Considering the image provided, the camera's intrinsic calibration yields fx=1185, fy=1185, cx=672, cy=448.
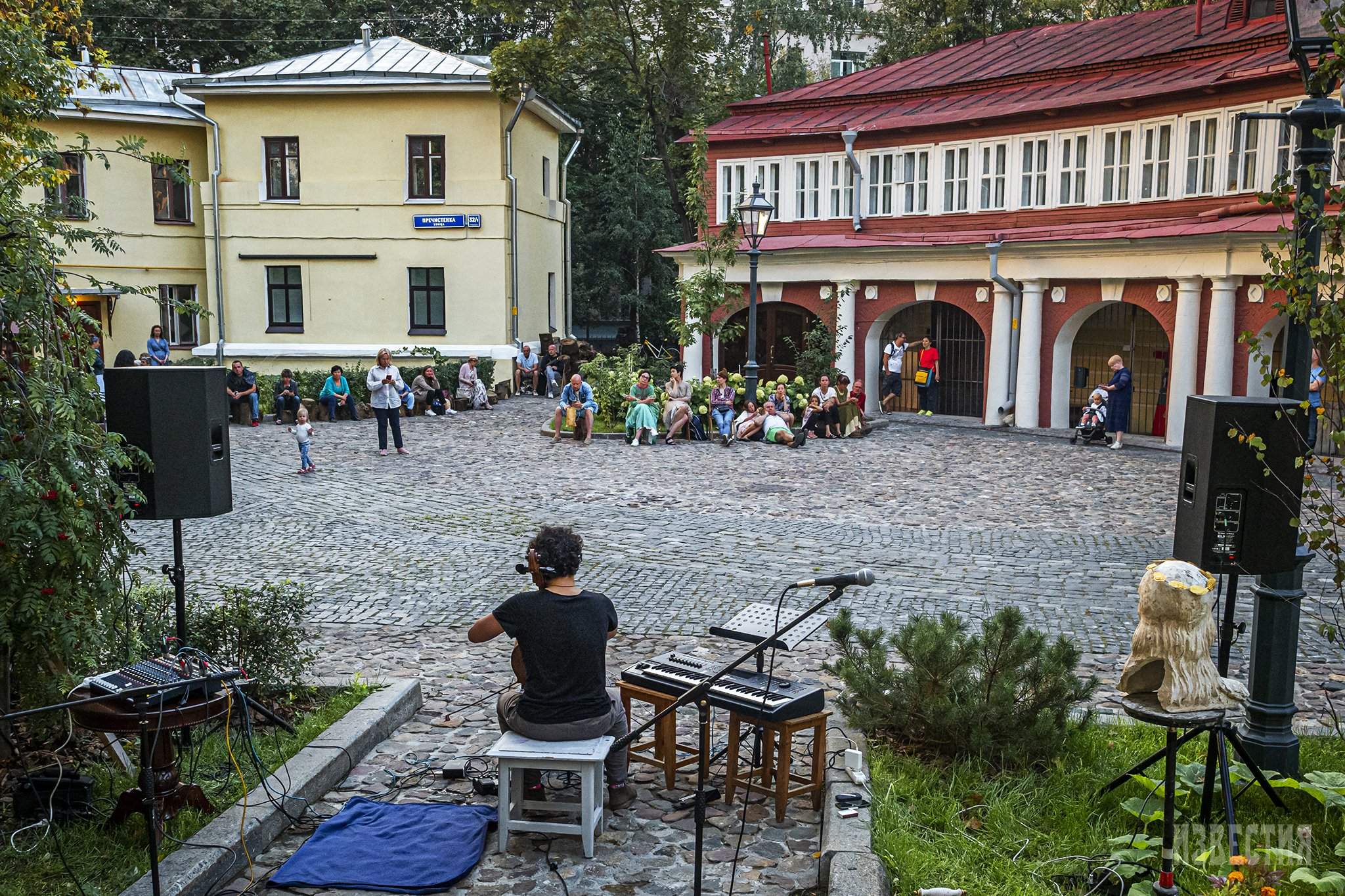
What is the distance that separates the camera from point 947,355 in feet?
94.9

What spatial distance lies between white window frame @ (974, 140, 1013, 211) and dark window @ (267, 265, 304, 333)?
701 inches

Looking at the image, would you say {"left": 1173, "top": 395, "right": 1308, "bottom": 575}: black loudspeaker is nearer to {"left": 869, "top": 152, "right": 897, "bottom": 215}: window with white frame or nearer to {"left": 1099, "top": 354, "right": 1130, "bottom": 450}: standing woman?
{"left": 1099, "top": 354, "right": 1130, "bottom": 450}: standing woman

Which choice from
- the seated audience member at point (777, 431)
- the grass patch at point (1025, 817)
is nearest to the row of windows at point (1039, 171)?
the seated audience member at point (777, 431)

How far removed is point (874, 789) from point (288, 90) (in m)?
29.5

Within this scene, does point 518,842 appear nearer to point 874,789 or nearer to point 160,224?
point 874,789

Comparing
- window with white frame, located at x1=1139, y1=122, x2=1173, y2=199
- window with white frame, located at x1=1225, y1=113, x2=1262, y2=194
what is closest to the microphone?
window with white frame, located at x1=1225, y1=113, x2=1262, y2=194

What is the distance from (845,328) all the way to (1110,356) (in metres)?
5.97

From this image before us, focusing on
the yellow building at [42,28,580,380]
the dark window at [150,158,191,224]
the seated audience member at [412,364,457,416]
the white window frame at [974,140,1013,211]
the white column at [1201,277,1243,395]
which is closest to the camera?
the white column at [1201,277,1243,395]

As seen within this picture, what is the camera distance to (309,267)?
31953 mm

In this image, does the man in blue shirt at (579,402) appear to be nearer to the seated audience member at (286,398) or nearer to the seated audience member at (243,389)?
the seated audience member at (286,398)

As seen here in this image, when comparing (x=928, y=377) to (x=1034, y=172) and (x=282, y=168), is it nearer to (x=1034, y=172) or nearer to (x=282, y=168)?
(x=1034, y=172)

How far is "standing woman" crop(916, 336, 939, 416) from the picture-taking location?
1061 inches

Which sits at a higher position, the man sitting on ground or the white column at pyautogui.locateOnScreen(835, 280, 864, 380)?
the white column at pyautogui.locateOnScreen(835, 280, 864, 380)

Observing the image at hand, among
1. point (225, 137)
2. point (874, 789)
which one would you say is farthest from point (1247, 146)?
point (225, 137)
